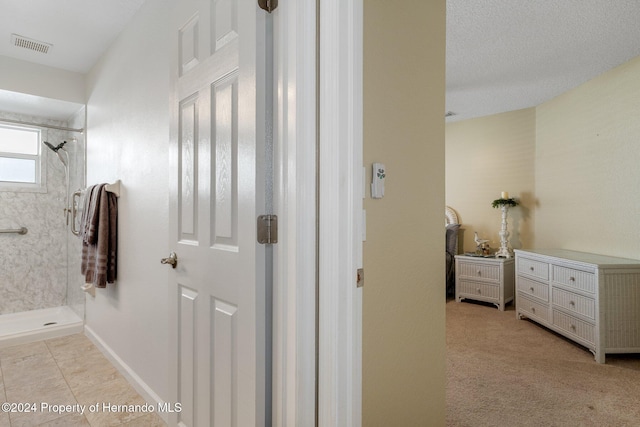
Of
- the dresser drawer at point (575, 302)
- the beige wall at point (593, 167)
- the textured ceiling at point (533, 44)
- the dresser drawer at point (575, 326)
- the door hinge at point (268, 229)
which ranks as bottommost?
the dresser drawer at point (575, 326)

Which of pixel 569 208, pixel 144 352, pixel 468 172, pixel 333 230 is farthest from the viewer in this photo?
pixel 468 172

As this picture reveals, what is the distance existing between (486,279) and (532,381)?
1.82 metres

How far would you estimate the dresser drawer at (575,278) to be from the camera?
2.69 m

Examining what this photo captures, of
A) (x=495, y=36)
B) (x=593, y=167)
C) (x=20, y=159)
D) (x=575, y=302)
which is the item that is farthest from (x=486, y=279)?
(x=20, y=159)

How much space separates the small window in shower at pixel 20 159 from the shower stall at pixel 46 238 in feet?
0.07

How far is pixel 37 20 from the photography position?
2.39 metres

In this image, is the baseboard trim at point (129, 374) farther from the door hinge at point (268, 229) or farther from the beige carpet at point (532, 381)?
the beige carpet at point (532, 381)

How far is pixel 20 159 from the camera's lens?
11.9 feet

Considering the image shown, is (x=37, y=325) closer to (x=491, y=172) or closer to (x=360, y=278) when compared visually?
(x=360, y=278)

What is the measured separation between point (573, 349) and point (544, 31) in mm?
2494

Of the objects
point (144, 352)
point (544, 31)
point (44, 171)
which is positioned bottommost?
point (144, 352)

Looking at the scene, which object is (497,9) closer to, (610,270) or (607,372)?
(610,270)

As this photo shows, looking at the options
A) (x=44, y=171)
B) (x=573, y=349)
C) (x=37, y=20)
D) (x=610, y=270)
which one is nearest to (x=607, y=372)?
(x=573, y=349)

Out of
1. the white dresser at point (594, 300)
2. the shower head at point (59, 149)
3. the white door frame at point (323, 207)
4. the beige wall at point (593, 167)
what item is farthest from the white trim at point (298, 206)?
the shower head at point (59, 149)
